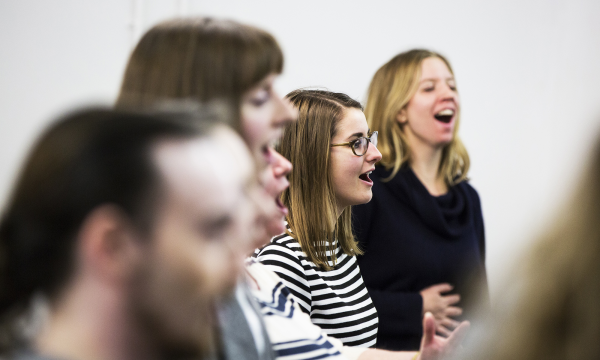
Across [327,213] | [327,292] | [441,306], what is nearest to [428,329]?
[327,292]

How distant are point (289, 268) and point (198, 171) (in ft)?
2.50

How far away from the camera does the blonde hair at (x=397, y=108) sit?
2133mm

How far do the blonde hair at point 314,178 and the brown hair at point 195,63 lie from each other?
622mm

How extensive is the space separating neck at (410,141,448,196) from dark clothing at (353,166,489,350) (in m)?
0.08

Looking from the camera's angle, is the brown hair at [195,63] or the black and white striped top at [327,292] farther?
the black and white striped top at [327,292]

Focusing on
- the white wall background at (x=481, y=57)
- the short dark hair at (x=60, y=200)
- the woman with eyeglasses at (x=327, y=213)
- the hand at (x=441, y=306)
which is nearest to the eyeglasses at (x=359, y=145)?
the woman with eyeglasses at (x=327, y=213)

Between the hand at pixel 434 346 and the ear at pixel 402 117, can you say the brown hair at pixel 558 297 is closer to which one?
the hand at pixel 434 346

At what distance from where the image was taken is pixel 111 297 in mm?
486

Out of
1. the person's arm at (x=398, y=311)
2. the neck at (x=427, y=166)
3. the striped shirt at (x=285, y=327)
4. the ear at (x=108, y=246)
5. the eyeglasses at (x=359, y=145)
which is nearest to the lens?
the ear at (x=108, y=246)

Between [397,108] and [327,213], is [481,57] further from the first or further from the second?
[327,213]

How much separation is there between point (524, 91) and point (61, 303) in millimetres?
2999

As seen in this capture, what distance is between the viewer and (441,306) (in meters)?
1.74

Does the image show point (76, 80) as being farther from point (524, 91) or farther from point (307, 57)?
point (524, 91)

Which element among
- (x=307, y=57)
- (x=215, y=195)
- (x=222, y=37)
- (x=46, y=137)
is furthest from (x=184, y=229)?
(x=307, y=57)
